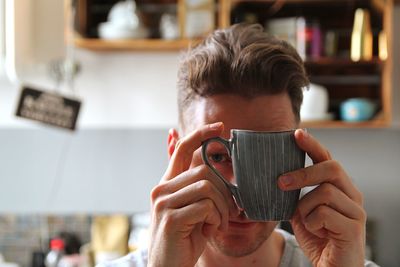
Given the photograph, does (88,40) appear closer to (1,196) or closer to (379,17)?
(1,196)

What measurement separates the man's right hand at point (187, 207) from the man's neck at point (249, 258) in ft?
0.75

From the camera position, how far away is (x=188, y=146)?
0.91m

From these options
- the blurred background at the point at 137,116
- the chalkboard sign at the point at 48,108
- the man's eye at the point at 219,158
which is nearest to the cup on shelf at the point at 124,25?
the blurred background at the point at 137,116

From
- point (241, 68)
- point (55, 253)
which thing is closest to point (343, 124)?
point (55, 253)

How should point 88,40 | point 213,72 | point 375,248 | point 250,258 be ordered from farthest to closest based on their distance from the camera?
point 375,248 → point 88,40 → point 250,258 → point 213,72

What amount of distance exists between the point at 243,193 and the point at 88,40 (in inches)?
68.8

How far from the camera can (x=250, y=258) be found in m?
1.21

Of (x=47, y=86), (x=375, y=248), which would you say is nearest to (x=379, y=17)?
(x=375, y=248)

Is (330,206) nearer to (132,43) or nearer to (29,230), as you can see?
(132,43)

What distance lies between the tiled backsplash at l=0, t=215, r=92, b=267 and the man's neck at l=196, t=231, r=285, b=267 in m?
1.60

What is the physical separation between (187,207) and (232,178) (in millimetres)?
120

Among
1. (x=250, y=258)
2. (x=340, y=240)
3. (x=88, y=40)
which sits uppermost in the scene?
(x=88, y=40)

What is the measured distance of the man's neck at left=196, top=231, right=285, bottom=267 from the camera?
1196mm

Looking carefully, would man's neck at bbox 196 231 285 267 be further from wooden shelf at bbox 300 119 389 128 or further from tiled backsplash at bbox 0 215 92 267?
tiled backsplash at bbox 0 215 92 267
